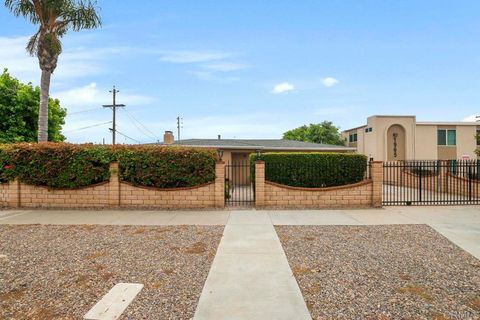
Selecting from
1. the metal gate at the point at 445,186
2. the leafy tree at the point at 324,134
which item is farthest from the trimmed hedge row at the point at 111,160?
the leafy tree at the point at 324,134

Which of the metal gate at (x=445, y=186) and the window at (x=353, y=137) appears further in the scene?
the window at (x=353, y=137)

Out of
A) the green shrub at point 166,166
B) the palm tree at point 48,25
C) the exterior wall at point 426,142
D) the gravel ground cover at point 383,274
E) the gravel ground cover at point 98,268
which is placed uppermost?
the palm tree at point 48,25

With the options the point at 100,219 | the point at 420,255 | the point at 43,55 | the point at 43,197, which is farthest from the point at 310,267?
the point at 43,55

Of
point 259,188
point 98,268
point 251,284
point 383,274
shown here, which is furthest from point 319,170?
point 98,268

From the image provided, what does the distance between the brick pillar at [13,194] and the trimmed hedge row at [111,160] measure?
434 millimetres

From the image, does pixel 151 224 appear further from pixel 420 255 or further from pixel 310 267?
pixel 420 255

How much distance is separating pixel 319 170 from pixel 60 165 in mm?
10095

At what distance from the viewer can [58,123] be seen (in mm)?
21312

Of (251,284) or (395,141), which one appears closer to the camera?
(251,284)

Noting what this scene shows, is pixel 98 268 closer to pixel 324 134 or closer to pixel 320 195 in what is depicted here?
pixel 320 195

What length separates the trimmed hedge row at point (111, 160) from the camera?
10.7 m

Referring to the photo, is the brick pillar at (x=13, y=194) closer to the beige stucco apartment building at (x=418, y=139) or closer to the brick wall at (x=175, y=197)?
the brick wall at (x=175, y=197)

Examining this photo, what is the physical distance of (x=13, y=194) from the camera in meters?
11.0

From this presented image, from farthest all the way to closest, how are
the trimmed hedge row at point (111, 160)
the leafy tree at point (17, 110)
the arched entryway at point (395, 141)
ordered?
the arched entryway at point (395, 141)
the leafy tree at point (17, 110)
the trimmed hedge row at point (111, 160)
